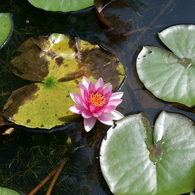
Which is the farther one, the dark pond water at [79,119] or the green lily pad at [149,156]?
the dark pond water at [79,119]

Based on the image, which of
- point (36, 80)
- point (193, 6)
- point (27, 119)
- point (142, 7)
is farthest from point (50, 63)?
point (193, 6)

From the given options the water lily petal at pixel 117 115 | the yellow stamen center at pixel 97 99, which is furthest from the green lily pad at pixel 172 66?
the yellow stamen center at pixel 97 99

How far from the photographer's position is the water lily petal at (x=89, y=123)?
2621 mm

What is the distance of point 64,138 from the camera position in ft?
9.09

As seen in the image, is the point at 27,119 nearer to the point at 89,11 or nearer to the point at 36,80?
the point at 36,80

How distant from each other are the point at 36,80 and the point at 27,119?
50 cm

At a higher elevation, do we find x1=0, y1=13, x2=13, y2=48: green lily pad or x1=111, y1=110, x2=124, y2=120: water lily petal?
x1=0, y1=13, x2=13, y2=48: green lily pad

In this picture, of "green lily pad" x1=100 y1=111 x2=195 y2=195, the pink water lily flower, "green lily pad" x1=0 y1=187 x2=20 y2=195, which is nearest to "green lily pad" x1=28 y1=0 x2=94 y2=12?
the pink water lily flower

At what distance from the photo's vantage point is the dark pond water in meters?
2.56

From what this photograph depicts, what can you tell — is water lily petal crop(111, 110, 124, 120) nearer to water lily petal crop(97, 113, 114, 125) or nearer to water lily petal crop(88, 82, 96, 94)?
water lily petal crop(97, 113, 114, 125)

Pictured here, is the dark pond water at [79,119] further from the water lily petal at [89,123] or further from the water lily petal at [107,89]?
the water lily petal at [107,89]

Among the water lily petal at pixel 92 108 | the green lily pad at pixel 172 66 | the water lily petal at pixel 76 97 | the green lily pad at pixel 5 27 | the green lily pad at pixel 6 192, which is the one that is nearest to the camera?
the green lily pad at pixel 6 192

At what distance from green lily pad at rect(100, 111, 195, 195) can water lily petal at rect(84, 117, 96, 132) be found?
0.20 meters

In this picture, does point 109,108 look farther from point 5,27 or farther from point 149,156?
point 5,27
